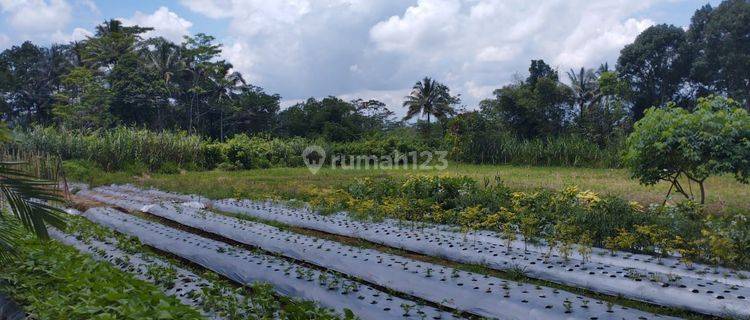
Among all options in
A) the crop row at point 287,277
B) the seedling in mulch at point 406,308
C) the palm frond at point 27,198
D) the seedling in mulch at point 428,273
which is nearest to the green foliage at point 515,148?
the seedling in mulch at point 428,273

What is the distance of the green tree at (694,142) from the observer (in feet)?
25.6

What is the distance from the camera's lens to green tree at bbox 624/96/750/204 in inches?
307

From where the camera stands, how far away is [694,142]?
791 cm

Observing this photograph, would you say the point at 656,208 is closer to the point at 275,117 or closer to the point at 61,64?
the point at 275,117

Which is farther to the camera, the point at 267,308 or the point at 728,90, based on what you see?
the point at 728,90

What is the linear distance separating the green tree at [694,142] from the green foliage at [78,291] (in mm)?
6970

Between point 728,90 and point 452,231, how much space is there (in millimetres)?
26107

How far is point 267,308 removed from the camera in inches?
159

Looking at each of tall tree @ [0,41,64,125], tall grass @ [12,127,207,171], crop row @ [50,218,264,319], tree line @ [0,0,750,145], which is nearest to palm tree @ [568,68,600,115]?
tree line @ [0,0,750,145]

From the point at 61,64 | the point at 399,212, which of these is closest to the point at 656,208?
the point at 399,212

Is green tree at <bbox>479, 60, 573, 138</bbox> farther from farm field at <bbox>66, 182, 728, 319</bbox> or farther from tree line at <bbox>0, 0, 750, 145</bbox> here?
farm field at <bbox>66, 182, 728, 319</bbox>

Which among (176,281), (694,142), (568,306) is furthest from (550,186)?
(176,281)

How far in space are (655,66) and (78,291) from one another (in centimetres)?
2999

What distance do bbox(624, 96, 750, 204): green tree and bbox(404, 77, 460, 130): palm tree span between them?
82.8 ft
